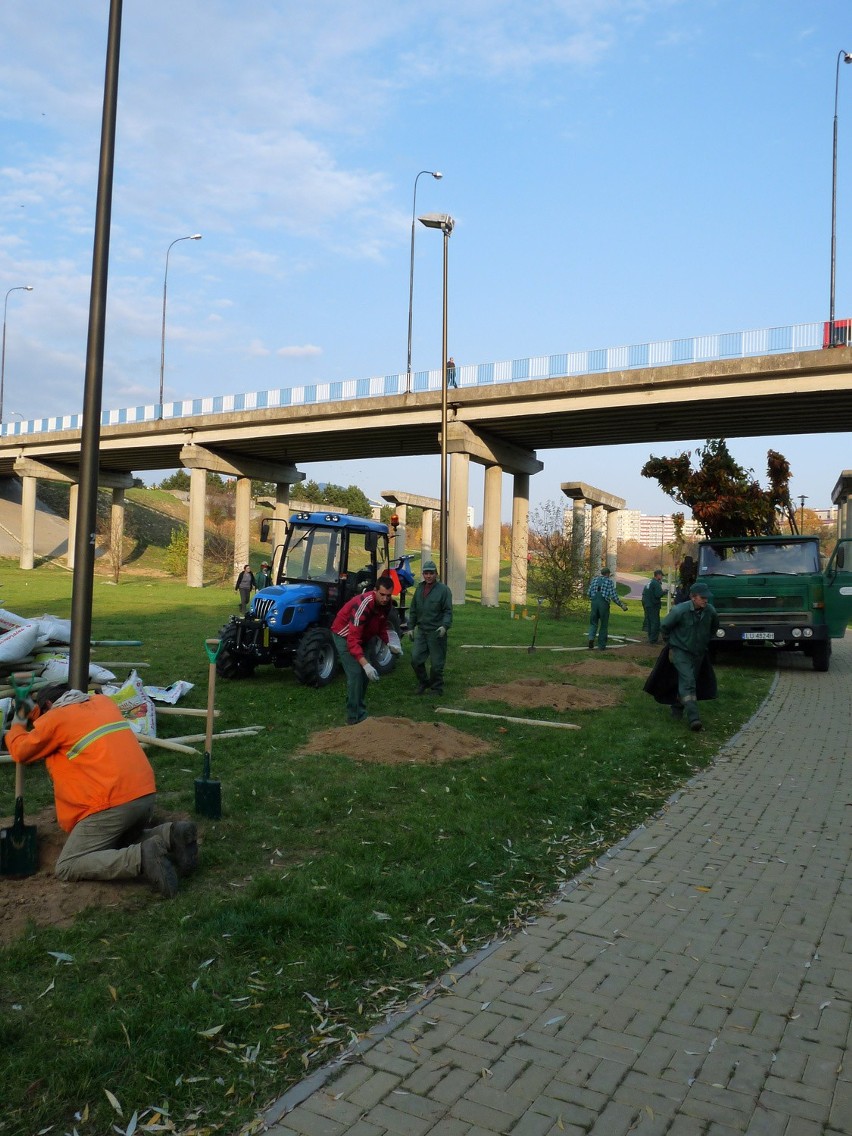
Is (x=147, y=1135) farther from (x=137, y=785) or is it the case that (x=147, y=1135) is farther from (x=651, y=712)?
(x=651, y=712)

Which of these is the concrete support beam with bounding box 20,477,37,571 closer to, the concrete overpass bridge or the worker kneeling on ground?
the concrete overpass bridge

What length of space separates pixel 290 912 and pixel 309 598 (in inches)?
331

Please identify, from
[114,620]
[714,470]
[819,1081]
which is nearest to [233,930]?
[819,1081]

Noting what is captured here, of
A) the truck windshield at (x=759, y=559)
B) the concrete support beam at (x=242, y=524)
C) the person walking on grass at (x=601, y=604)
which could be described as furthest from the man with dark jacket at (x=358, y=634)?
the concrete support beam at (x=242, y=524)

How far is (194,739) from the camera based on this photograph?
8.49 metres

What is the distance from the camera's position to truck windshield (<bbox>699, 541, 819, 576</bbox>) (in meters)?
16.2

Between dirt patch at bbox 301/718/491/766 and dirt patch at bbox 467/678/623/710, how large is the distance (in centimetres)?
260

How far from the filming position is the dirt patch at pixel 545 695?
38.3 feet

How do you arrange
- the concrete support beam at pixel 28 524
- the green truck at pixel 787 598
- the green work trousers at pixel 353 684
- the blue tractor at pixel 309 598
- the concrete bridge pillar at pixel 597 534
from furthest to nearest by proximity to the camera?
the concrete support beam at pixel 28 524 < the concrete bridge pillar at pixel 597 534 < the green truck at pixel 787 598 < the blue tractor at pixel 309 598 < the green work trousers at pixel 353 684

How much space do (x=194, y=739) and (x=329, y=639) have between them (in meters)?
4.42

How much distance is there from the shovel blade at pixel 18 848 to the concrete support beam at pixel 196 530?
137 ft

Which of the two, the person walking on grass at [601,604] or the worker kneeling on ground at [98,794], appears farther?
the person walking on grass at [601,604]

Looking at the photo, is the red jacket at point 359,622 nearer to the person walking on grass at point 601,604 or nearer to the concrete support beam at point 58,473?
the person walking on grass at point 601,604

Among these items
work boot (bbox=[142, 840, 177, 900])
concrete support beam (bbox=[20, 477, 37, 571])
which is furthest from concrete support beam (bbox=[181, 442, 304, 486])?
work boot (bbox=[142, 840, 177, 900])
